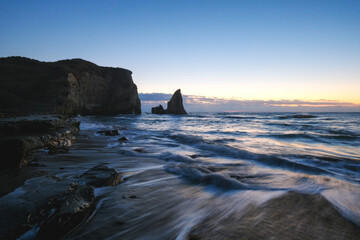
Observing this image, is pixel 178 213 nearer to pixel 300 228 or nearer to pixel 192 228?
pixel 192 228

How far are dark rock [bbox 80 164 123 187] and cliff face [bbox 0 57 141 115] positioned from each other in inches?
744

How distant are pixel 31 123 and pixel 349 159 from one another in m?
7.87

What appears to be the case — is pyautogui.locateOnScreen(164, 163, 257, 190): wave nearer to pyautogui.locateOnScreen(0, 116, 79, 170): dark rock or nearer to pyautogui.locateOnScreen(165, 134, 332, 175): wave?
pyautogui.locateOnScreen(165, 134, 332, 175): wave

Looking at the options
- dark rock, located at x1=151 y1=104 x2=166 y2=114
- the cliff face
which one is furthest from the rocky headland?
dark rock, located at x1=151 y1=104 x2=166 y2=114

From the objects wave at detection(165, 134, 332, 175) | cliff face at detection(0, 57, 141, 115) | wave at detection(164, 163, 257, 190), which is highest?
cliff face at detection(0, 57, 141, 115)

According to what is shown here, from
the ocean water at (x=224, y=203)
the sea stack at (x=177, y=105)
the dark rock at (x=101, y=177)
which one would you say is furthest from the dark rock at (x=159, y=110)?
the dark rock at (x=101, y=177)

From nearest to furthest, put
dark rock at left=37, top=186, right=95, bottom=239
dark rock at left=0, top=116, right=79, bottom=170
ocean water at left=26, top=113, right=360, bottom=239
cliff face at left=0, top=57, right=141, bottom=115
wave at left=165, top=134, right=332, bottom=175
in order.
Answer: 1. dark rock at left=37, top=186, right=95, bottom=239
2. ocean water at left=26, top=113, right=360, bottom=239
3. dark rock at left=0, top=116, right=79, bottom=170
4. wave at left=165, top=134, right=332, bottom=175
5. cliff face at left=0, top=57, right=141, bottom=115

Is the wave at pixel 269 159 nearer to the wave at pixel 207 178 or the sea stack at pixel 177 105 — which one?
the wave at pixel 207 178

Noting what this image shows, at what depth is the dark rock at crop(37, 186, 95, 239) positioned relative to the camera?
1.36 metres

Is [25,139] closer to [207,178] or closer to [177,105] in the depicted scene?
[207,178]

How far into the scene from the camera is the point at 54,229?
137 centimetres

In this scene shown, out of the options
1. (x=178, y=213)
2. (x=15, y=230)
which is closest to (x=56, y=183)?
(x=15, y=230)

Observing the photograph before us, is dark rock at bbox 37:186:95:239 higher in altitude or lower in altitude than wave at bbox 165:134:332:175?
higher

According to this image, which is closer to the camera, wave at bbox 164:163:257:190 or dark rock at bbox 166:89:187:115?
wave at bbox 164:163:257:190
